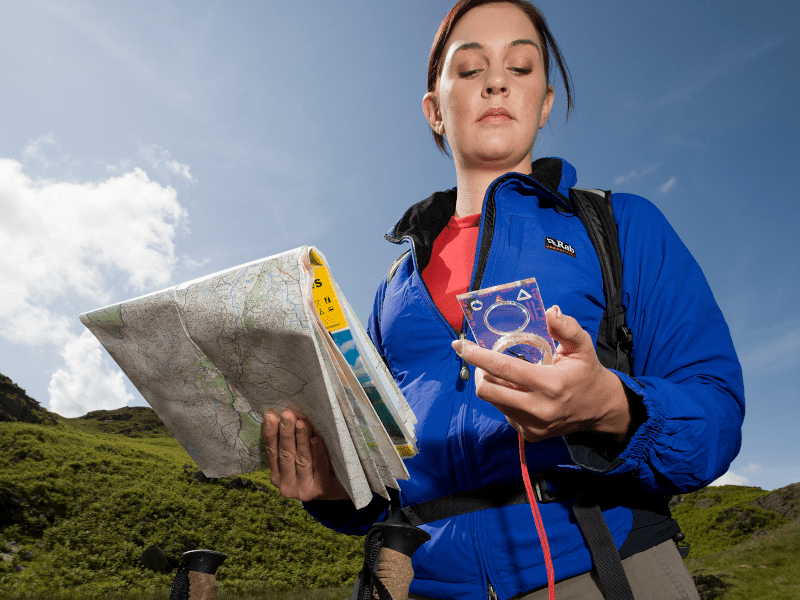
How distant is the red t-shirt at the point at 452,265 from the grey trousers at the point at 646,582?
3.05 feet

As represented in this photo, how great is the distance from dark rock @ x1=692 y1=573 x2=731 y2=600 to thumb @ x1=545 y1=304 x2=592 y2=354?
13111 mm

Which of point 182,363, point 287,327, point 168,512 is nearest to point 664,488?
point 287,327

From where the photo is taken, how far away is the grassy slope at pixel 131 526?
13891 millimetres

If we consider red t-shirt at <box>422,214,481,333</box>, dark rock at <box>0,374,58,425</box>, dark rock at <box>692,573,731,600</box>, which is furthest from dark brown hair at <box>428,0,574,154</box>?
dark rock at <box>0,374,58,425</box>

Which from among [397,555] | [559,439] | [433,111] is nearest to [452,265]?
[559,439]

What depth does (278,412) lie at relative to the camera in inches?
63.8

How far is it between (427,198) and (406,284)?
0.77 metres

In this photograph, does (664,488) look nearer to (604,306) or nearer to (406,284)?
(604,306)

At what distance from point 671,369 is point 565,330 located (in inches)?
29.3

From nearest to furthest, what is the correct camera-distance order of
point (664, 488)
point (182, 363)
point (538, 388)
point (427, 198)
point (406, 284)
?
point (538, 388) < point (664, 488) < point (182, 363) < point (406, 284) < point (427, 198)

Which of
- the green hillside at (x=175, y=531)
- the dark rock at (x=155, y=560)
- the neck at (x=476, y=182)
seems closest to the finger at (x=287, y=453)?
the neck at (x=476, y=182)

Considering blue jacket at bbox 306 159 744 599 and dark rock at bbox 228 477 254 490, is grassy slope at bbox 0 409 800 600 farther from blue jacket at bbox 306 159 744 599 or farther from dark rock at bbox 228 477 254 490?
blue jacket at bbox 306 159 744 599

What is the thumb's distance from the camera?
105 centimetres

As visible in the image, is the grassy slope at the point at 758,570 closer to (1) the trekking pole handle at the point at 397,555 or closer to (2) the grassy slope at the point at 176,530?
(2) the grassy slope at the point at 176,530
